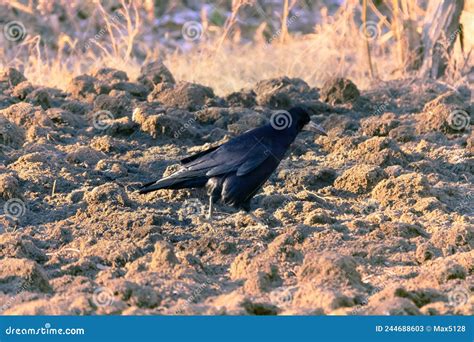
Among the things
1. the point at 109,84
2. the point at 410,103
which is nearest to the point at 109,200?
the point at 109,84

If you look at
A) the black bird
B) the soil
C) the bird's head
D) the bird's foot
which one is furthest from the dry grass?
the bird's foot

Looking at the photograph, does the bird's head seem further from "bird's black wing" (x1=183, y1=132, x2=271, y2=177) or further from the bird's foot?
the bird's foot

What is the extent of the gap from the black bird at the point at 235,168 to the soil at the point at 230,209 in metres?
0.18

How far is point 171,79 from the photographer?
10250 mm

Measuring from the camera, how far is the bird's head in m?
7.40

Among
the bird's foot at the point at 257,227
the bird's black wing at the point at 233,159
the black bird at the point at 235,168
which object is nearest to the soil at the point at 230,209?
the bird's foot at the point at 257,227

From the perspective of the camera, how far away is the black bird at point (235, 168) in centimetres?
709

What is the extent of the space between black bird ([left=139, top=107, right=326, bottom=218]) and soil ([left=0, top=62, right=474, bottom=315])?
180 millimetres

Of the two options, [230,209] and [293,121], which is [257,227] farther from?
[293,121]

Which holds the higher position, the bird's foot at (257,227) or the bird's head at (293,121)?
the bird's head at (293,121)

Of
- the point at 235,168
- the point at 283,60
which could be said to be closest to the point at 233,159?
the point at 235,168

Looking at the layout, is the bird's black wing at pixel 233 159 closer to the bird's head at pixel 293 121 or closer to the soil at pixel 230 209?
the bird's head at pixel 293 121

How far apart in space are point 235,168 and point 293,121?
644 mm

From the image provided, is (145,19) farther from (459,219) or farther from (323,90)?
(459,219)
